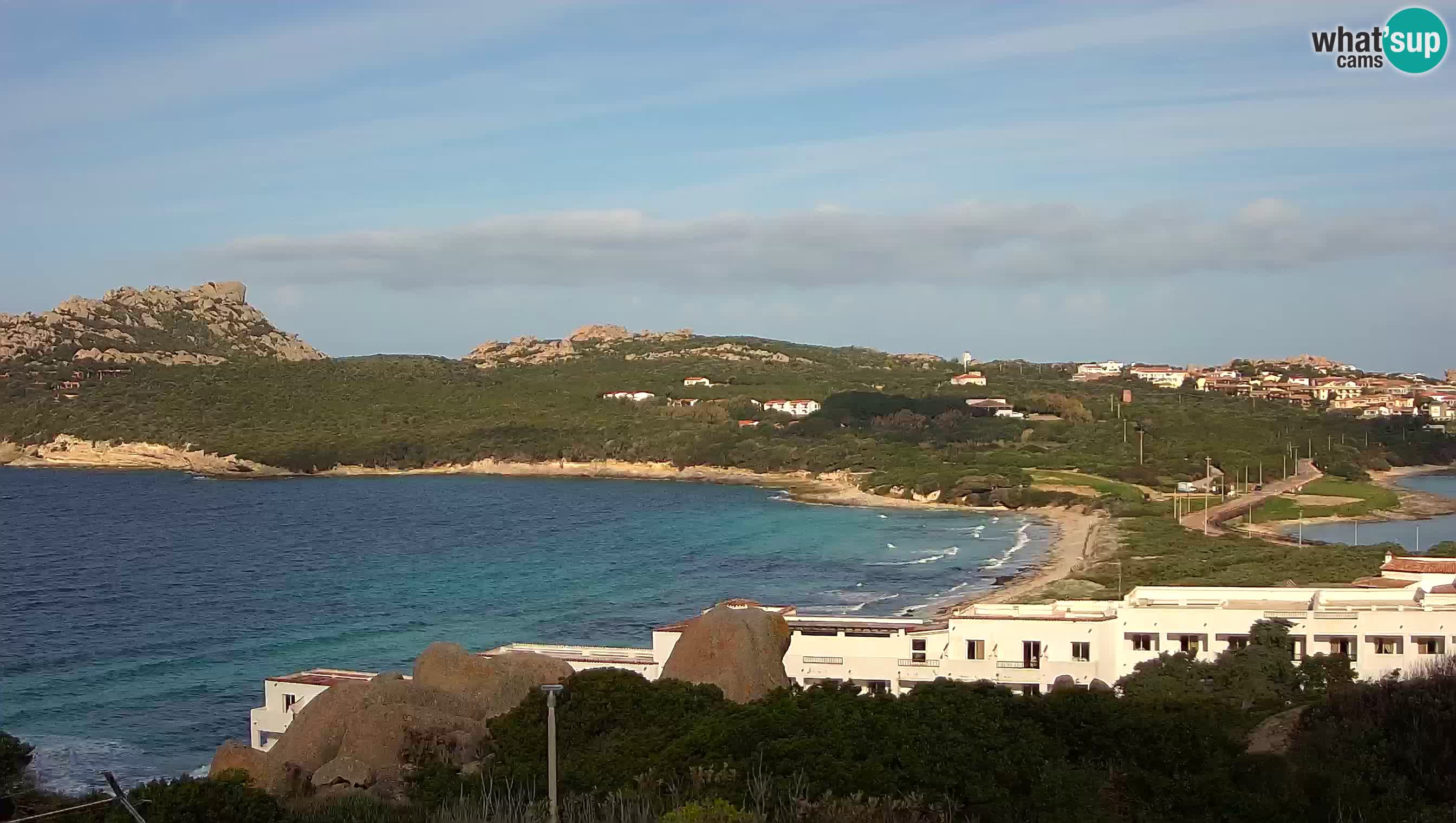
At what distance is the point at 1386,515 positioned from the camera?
61.9 meters

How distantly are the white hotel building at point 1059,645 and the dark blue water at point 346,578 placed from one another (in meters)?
8.27

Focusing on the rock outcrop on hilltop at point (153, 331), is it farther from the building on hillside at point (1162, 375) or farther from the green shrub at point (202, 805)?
the green shrub at point (202, 805)

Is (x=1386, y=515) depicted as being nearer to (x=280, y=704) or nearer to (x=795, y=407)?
(x=795, y=407)

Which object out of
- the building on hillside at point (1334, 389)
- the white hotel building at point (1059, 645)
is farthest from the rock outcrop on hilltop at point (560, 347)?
the white hotel building at point (1059, 645)

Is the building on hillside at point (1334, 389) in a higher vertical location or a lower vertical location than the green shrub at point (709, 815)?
higher

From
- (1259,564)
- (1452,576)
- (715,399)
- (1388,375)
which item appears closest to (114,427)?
(715,399)

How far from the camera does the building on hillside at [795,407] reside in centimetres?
10819

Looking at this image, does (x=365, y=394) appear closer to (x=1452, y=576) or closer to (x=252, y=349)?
(x=252, y=349)

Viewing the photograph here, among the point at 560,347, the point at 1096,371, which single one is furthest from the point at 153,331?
the point at 1096,371

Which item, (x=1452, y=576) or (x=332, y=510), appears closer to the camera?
(x=1452, y=576)

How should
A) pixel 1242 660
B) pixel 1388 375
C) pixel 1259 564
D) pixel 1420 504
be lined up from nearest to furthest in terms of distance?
pixel 1242 660, pixel 1259 564, pixel 1420 504, pixel 1388 375

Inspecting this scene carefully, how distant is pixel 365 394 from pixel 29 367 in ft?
95.8

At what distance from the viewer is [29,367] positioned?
380ft

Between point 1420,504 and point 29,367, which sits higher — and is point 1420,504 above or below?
below
